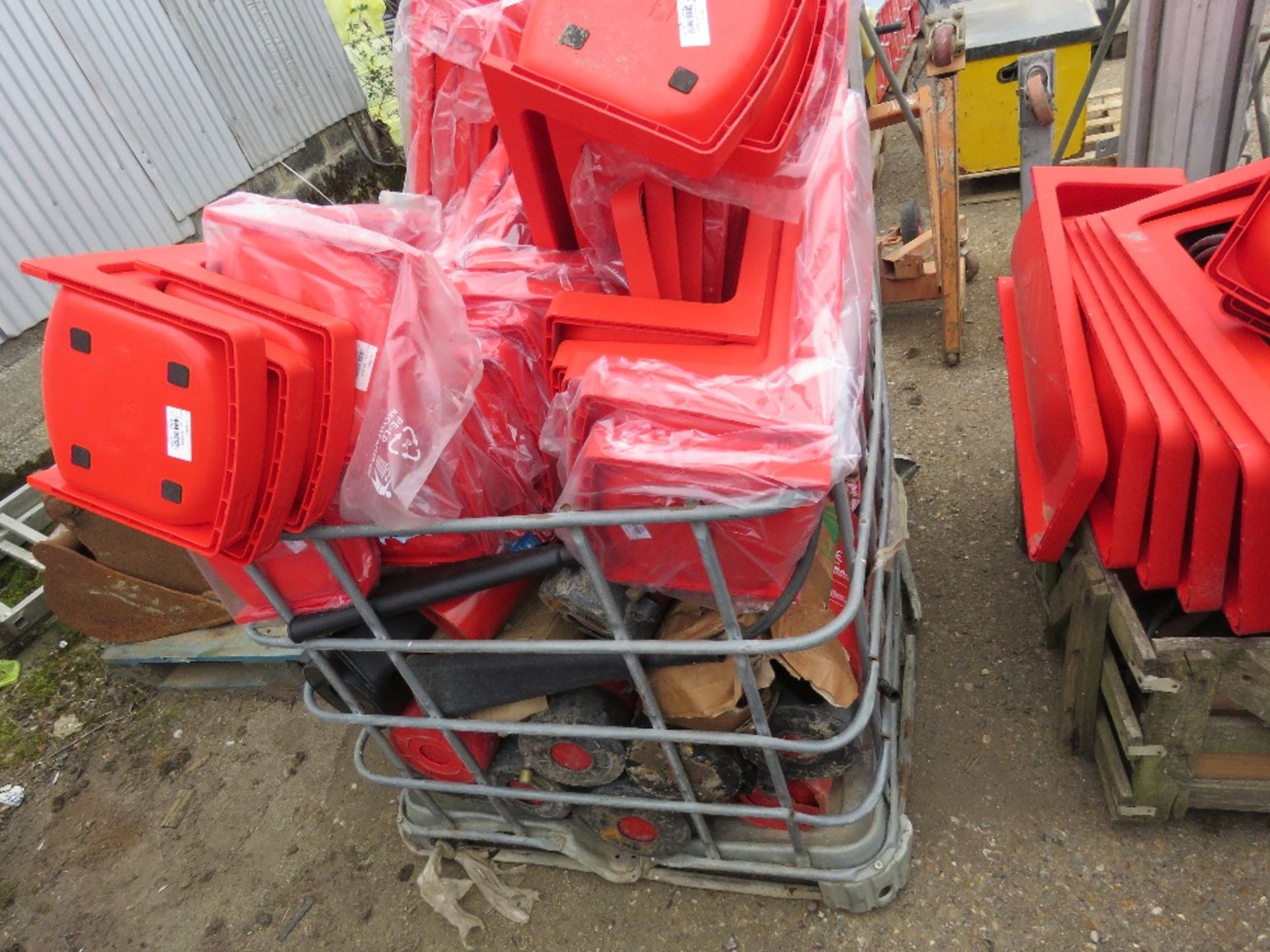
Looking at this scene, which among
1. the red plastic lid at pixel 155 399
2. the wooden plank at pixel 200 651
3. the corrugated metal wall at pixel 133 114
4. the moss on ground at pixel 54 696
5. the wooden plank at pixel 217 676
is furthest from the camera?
the corrugated metal wall at pixel 133 114

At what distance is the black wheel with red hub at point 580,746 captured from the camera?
1.66 meters

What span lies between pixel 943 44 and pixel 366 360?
279cm

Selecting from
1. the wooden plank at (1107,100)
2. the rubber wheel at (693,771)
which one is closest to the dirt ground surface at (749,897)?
the rubber wheel at (693,771)

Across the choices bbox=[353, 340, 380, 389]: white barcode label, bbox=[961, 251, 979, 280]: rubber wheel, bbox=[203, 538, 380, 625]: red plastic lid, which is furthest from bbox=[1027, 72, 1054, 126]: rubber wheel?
bbox=[203, 538, 380, 625]: red plastic lid

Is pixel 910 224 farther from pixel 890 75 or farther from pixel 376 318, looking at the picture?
pixel 376 318

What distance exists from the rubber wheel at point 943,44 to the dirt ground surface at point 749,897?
1290 millimetres

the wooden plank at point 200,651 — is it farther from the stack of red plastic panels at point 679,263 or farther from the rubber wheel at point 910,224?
the rubber wheel at point 910,224

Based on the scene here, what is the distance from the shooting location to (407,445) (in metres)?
1.32

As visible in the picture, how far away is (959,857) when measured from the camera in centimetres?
189

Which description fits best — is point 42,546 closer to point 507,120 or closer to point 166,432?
point 166,432

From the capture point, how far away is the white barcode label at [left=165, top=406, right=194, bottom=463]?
1172 mm

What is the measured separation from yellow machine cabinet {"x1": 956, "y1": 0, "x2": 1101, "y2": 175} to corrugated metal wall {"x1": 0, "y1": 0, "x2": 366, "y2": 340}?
431cm

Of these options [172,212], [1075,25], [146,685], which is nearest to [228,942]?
[146,685]

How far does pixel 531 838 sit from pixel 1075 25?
4601 mm
